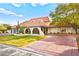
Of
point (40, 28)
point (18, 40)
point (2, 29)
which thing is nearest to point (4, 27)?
point (2, 29)

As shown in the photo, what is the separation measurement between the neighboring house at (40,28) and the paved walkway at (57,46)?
6cm

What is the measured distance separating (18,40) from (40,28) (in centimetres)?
20

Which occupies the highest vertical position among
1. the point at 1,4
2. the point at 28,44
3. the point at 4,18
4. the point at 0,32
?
the point at 1,4

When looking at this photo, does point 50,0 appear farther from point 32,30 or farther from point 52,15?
point 32,30

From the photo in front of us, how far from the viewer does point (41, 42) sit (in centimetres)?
144

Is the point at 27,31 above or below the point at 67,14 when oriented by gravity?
below

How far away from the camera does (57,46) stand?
1.42 meters

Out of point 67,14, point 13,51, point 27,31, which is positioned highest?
point 67,14

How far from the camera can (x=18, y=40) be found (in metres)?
1.44

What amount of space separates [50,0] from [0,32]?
47 cm

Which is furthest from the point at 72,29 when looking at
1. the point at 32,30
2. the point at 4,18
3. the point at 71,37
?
the point at 4,18

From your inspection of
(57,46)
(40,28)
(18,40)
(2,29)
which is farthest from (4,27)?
(57,46)

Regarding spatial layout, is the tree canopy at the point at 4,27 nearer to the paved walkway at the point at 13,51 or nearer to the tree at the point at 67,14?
the paved walkway at the point at 13,51

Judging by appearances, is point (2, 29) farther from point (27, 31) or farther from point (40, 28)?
point (40, 28)
